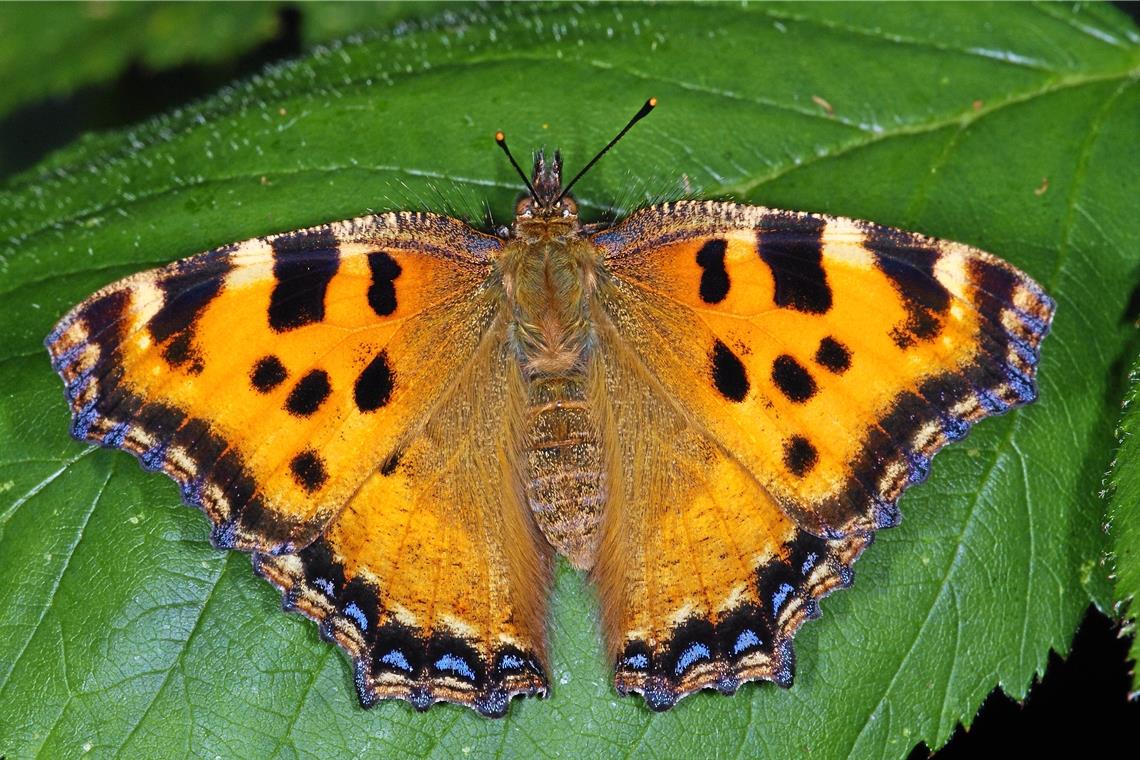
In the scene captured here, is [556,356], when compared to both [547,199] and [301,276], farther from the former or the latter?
[301,276]

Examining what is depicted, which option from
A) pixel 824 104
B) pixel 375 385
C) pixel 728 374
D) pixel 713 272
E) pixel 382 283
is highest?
pixel 824 104

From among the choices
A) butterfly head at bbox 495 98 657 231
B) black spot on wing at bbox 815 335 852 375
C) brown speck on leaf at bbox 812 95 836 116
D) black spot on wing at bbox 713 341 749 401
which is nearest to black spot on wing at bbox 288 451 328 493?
butterfly head at bbox 495 98 657 231

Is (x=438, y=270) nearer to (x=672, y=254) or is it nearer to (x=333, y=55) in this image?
(x=672, y=254)

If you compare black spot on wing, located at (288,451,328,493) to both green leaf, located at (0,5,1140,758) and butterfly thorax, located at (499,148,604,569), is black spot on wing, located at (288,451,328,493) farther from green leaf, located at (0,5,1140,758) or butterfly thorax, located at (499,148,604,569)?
butterfly thorax, located at (499,148,604,569)


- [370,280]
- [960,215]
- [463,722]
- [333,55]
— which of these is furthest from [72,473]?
[960,215]

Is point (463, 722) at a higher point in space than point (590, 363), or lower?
lower

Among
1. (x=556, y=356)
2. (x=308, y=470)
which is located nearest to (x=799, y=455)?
(x=556, y=356)
